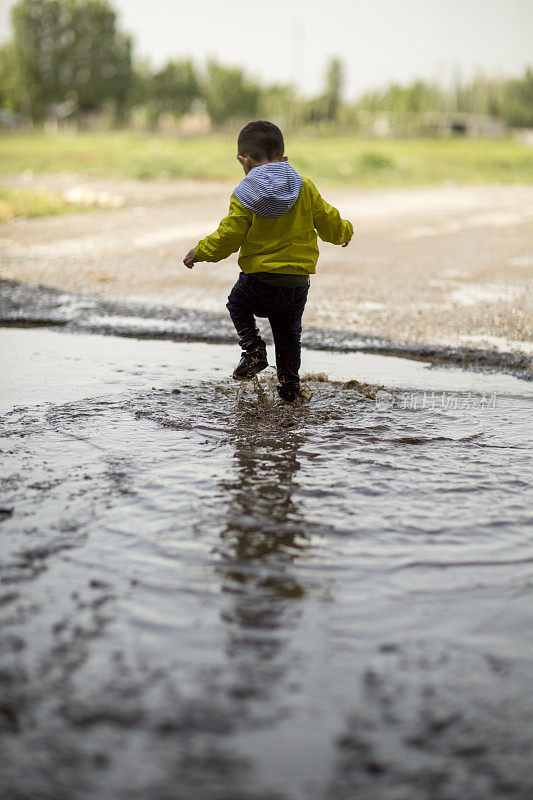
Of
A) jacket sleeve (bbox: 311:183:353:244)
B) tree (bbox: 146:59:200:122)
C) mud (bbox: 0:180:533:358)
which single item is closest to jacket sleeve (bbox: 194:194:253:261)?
jacket sleeve (bbox: 311:183:353:244)

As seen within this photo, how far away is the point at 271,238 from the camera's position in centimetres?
407

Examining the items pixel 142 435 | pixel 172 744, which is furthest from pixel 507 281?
pixel 172 744

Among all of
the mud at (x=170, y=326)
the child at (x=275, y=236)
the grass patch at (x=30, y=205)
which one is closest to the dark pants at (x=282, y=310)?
the child at (x=275, y=236)

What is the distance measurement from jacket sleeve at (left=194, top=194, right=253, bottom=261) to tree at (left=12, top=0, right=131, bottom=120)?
59.8 metres

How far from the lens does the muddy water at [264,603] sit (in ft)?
5.54

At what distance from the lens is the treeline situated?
5881cm

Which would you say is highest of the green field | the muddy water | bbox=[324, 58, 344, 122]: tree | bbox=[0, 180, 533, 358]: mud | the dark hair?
bbox=[324, 58, 344, 122]: tree

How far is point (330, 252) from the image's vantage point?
10.3 meters

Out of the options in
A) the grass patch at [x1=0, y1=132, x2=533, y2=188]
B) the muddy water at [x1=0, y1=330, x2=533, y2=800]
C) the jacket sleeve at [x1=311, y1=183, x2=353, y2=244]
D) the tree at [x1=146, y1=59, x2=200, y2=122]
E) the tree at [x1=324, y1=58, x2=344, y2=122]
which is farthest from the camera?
the tree at [x1=324, y1=58, x2=344, y2=122]

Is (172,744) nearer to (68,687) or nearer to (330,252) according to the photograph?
(68,687)

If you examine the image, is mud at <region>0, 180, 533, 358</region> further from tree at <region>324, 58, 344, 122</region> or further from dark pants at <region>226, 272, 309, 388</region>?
tree at <region>324, 58, 344, 122</region>

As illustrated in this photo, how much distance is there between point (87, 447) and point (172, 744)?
1.87 meters

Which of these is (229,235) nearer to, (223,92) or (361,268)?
(361,268)

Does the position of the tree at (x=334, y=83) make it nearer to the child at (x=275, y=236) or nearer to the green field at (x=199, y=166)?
the green field at (x=199, y=166)
